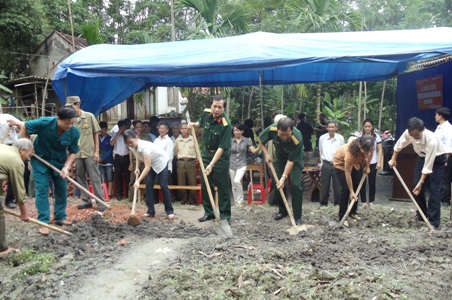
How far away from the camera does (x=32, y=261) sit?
3914mm

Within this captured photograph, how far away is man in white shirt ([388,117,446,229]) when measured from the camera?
4.96 m

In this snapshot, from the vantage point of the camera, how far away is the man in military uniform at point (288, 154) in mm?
4992

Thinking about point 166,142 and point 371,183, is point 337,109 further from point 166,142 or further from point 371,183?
point 166,142

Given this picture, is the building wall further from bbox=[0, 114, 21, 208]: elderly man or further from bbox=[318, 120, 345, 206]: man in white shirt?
bbox=[318, 120, 345, 206]: man in white shirt

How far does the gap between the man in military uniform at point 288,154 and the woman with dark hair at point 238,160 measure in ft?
3.98

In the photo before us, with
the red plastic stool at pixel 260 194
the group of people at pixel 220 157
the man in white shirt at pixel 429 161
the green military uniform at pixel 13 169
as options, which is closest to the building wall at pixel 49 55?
the group of people at pixel 220 157

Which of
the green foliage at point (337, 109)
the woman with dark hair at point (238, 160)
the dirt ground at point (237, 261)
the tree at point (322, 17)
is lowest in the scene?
the dirt ground at point (237, 261)

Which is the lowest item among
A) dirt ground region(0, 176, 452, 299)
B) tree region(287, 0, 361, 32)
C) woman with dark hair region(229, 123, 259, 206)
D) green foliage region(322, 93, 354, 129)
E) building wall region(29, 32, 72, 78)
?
dirt ground region(0, 176, 452, 299)

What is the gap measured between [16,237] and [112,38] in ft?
64.5

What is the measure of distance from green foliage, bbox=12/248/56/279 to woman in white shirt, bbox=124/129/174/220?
135 cm

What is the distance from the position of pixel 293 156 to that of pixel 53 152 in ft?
9.56

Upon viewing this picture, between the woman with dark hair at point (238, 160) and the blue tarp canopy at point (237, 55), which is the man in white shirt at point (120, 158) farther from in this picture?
the woman with dark hair at point (238, 160)

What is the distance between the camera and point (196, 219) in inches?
232

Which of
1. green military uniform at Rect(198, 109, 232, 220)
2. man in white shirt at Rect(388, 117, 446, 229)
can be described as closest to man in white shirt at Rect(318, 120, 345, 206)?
man in white shirt at Rect(388, 117, 446, 229)
